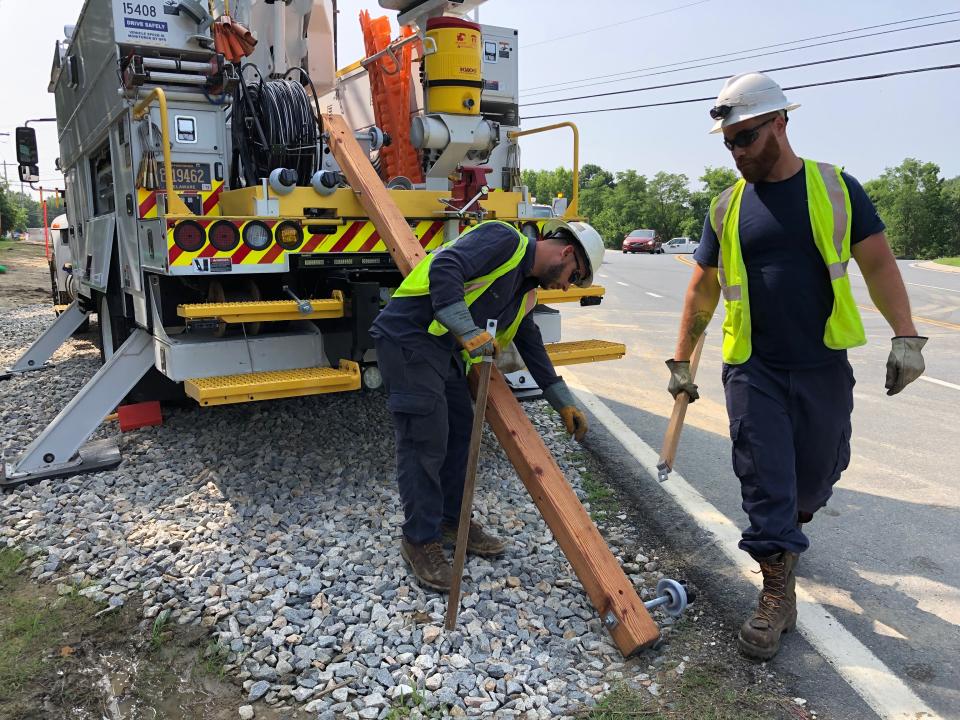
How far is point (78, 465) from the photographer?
16.8 feet

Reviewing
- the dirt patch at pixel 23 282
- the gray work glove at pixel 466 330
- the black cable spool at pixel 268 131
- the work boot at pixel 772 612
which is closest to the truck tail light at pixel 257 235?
the black cable spool at pixel 268 131

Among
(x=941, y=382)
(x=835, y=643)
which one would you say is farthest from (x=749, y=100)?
(x=941, y=382)

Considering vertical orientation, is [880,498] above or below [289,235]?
below

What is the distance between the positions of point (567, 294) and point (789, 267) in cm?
250

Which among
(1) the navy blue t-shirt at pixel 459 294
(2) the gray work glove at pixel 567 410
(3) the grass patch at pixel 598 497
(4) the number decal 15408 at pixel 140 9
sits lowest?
(3) the grass patch at pixel 598 497

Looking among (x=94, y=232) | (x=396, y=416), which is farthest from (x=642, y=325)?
(x=396, y=416)

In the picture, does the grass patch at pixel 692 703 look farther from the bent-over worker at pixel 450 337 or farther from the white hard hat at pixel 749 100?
the white hard hat at pixel 749 100

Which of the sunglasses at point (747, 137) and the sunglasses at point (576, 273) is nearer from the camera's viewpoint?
the sunglasses at point (747, 137)

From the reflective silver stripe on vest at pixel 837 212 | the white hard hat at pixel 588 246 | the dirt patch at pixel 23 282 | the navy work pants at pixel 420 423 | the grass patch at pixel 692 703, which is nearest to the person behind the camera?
the grass patch at pixel 692 703

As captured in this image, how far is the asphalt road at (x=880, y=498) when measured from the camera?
126 inches

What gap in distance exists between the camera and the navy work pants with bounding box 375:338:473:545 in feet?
11.5

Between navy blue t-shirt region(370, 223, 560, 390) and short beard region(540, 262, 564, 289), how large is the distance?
2.5 inches

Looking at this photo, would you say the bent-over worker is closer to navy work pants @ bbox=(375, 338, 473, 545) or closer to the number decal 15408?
navy work pants @ bbox=(375, 338, 473, 545)

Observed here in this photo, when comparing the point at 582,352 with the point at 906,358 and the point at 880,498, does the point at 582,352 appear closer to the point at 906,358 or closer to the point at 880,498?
the point at 880,498
